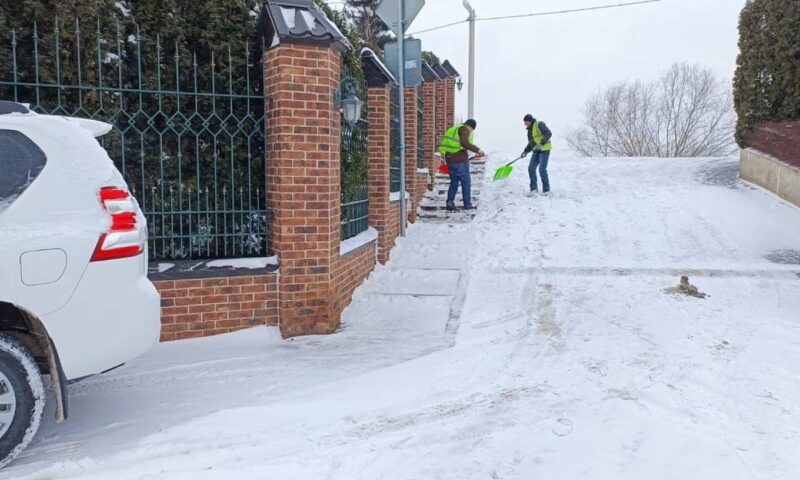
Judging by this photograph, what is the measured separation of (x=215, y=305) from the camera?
545 centimetres

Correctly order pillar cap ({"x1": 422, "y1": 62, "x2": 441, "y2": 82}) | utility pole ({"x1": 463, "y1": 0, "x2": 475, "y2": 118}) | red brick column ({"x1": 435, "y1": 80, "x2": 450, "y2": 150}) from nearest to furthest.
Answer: pillar cap ({"x1": 422, "y1": 62, "x2": 441, "y2": 82})
red brick column ({"x1": 435, "y1": 80, "x2": 450, "y2": 150})
utility pole ({"x1": 463, "y1": 0, "x2": 475, "y2": 118})

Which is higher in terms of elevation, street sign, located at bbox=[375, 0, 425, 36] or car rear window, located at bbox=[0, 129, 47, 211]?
street sign, located at bbox=[375, 0, 425, 36]

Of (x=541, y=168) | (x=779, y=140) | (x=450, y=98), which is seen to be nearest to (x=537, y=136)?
(x=541, y=168)

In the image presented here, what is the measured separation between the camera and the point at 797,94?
460 inches

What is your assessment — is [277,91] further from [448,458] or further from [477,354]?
[448,458]

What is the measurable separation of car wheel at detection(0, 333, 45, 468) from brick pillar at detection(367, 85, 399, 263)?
5.11 meters

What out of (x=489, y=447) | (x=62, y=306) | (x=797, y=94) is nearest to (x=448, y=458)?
(x=489, y=447)

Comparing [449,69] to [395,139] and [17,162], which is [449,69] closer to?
[395,139]

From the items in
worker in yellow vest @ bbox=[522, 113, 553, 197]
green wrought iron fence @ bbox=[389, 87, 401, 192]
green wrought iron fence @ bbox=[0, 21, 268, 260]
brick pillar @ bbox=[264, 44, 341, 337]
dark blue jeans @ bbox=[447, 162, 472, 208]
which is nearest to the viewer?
green wrought iron fence @ bbox=[0, 21, 268, 260]

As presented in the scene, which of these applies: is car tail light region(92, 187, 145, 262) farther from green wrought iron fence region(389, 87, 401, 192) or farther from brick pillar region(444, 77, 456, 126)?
brick pillar region(444, 77, 456, 126)

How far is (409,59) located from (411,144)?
2.16m

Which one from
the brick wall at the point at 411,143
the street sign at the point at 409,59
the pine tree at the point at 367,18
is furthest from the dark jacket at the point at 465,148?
the pine tree at the point at 367,18

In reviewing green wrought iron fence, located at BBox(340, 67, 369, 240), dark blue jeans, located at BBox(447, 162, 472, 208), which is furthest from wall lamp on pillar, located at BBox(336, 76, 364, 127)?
dark blue jeans, located at BBox(447, 162, 472, 208)

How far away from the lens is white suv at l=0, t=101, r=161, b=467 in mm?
3193
